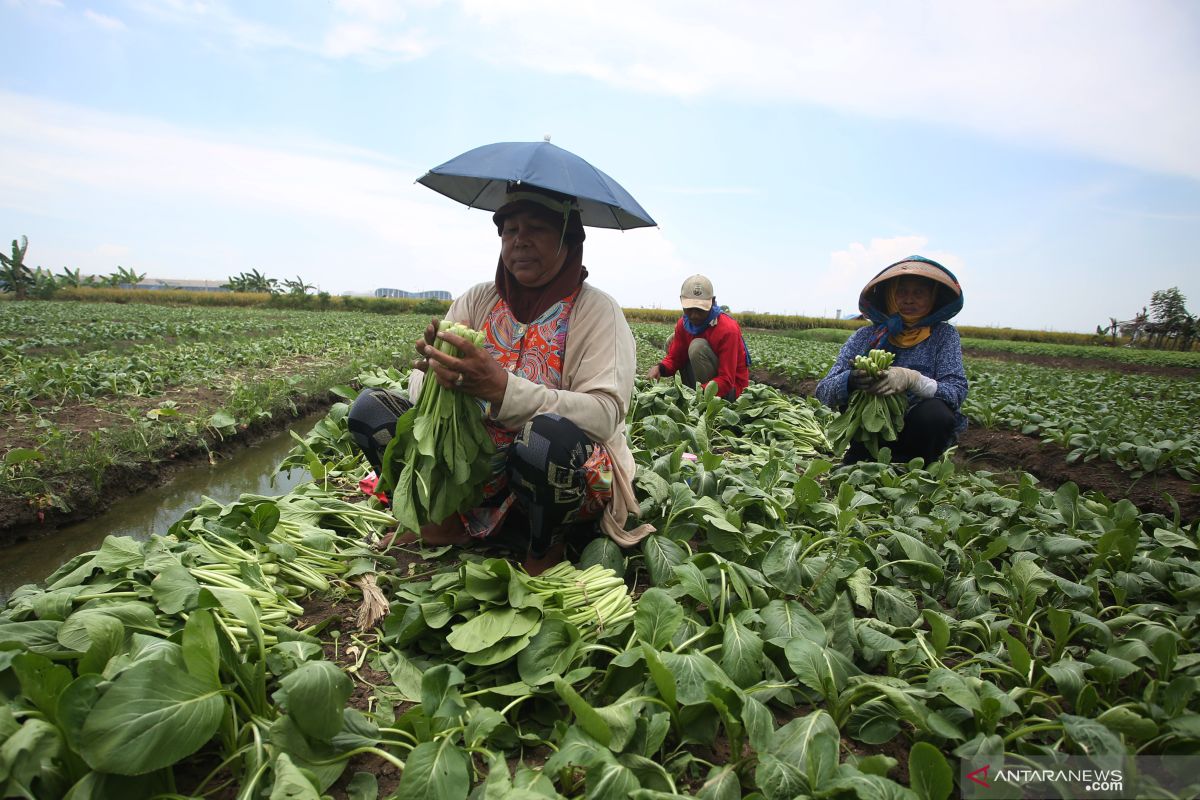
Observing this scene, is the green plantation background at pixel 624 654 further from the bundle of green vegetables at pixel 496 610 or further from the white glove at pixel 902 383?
the white glove at pixel 902 383

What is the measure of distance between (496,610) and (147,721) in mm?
892

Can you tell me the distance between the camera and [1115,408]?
7711 mm

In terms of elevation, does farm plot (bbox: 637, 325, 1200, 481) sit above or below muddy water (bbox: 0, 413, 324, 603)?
above

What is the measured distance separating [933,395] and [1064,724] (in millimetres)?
2776

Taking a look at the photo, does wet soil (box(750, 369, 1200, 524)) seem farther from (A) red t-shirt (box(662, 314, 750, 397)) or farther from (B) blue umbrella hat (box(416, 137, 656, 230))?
(B) blue umbrella hat (box(416, 137, 656, 230))

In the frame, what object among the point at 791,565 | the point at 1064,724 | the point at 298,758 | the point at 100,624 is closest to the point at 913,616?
the point at 791,565

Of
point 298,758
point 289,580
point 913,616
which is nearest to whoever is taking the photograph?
point 298,758

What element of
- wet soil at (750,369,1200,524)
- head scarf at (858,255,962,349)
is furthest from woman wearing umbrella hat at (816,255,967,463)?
wet soil at (750,369,1200,524)

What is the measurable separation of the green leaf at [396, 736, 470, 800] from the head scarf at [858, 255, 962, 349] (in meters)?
3.61

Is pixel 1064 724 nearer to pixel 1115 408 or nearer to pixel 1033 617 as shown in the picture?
pixel 1033 617

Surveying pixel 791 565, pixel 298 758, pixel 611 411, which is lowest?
pixel 298 758

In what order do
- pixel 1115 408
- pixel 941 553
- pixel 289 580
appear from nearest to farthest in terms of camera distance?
pixel 289 580 < pixel 941 553 < pixel 1115 408

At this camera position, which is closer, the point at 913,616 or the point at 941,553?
the point at 913,616

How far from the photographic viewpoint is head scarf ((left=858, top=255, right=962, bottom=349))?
11.9ft
